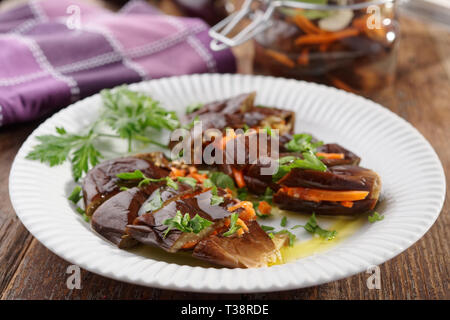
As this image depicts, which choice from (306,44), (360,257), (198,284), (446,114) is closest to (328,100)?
(306,44)

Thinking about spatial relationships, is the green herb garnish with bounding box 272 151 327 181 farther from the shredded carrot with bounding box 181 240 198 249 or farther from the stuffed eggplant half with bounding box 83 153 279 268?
the shredded carrot with bounding box 181 240 198 249

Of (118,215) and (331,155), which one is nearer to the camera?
(118,215)

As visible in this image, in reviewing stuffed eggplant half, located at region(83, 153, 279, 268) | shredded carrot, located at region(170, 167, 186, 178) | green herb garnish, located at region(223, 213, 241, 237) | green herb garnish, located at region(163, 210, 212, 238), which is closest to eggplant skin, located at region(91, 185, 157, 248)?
stuffed eggplant half, located at region(83, 153, 279, 268)

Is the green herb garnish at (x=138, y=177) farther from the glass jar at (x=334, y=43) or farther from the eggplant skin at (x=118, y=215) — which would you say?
the glass jar at (x=334, y=43)

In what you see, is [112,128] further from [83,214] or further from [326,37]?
[326,37]

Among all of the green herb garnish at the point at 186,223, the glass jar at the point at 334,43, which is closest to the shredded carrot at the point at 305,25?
the glass jar at the point at 334,43

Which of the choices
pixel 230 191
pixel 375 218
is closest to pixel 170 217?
pixel 230 191
